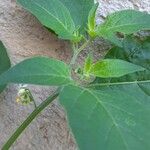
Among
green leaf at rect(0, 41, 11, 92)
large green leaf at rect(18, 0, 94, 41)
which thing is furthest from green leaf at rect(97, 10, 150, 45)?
green leaf at rect(0, 41, 11, 92)

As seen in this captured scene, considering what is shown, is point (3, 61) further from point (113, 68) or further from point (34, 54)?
point (113, 68)

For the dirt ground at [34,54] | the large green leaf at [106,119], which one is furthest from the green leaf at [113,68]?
the dirt ground at [34,54]

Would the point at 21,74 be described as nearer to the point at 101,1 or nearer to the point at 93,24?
the point at 93,24

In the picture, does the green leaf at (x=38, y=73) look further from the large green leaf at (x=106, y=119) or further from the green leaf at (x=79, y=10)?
the green leaf at (x=79, y=10)

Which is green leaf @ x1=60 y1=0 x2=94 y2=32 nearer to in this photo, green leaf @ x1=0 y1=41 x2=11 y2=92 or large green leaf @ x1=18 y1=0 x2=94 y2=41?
large green leaf @ x1=18 y1=0 x2=94 y2=41

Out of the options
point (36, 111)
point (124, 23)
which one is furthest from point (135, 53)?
point (36, 111)

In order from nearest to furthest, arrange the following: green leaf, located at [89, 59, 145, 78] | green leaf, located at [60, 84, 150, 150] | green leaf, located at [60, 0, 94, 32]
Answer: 1. green leaf, located at [60, 84, 150, 150]
2. green leaf, located at [89, 59, 145, 78]
3. green leaf, located at [60, 0, 94, 32]

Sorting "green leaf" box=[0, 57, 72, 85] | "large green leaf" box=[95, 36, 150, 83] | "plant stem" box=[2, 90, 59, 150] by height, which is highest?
"green leaf" box=[0, 57, 72, 85]
